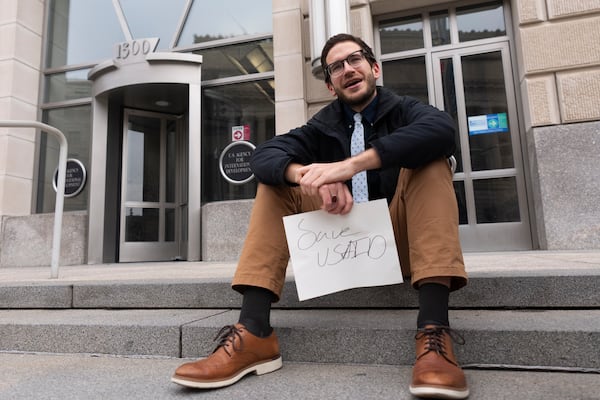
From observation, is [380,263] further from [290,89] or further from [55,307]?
[290,89]

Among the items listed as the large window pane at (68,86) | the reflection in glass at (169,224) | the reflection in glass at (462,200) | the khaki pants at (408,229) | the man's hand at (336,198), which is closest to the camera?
the khaki pants at (408,229)

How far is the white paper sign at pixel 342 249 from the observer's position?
153 cm

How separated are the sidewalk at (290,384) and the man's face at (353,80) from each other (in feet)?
3.43

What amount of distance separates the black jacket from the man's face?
61 millimetres

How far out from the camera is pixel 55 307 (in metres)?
2.49

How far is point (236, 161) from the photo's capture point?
5.79 meters

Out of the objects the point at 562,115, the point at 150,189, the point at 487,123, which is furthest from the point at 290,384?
the point at 150,189

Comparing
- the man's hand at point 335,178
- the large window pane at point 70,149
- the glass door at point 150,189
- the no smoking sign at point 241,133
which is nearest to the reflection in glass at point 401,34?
the no smoking sign at point 241,133

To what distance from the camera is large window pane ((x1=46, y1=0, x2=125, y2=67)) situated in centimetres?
669

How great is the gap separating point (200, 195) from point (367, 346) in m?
4.48

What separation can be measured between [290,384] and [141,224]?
17.6 feet

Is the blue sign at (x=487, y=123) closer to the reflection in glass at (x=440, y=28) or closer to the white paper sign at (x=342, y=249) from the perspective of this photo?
the reflection in glass at (x=440, y=28)

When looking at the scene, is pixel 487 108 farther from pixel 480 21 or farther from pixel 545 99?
pixel 480 21

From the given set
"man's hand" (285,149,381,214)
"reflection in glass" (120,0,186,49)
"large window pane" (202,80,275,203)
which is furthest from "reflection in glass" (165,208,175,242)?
"man's hand" (285,149,381,214)
